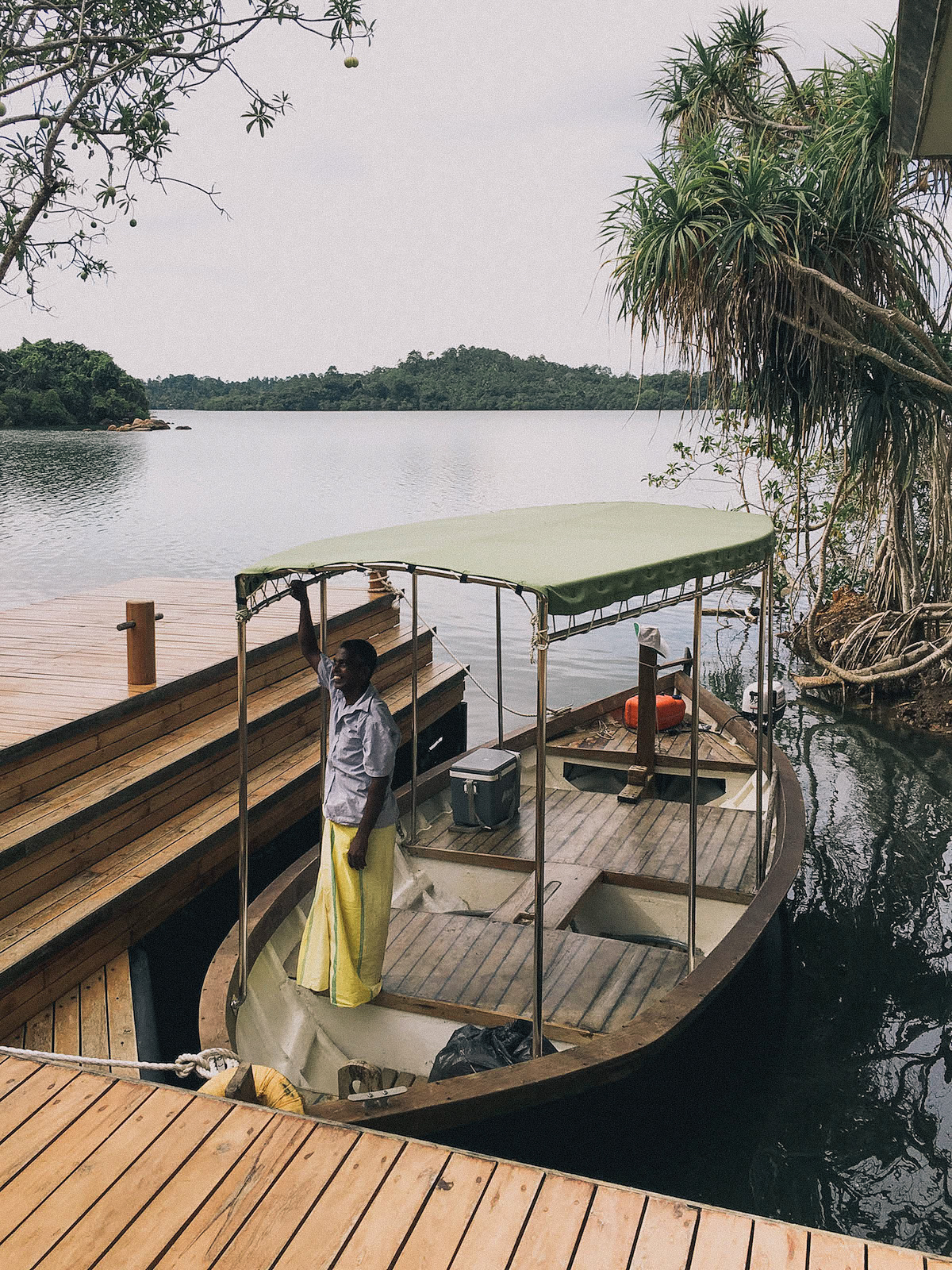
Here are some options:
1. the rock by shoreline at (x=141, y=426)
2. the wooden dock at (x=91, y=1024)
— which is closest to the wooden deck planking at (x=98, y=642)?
the wooden dock at (x=91, y=1024)

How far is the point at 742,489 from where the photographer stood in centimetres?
1528

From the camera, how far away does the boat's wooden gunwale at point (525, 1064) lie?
384 cm

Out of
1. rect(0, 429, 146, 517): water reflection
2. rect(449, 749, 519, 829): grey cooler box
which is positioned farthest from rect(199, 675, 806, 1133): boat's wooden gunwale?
rect(0, 429, 146, 517): water reflection

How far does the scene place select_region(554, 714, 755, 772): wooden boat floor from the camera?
8505 millimetres

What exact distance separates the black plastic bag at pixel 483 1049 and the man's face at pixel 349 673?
1.54 meters

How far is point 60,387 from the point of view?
61.1m

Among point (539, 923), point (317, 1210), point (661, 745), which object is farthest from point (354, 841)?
point (661, 745)

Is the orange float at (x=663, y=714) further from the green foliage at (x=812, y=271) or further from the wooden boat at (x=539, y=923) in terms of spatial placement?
the green foliage at (x=812, y=271)

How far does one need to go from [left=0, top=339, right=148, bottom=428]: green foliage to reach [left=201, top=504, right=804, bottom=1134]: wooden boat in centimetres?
5021

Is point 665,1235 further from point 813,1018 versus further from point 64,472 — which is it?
point 64,472

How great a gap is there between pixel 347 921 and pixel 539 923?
0.99 m

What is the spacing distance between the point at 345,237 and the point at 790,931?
269 ft

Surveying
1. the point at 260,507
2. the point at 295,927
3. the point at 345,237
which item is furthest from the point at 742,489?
the point at 345,237

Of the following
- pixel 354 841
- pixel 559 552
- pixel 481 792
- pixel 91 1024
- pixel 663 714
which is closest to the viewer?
pixel 354 841
